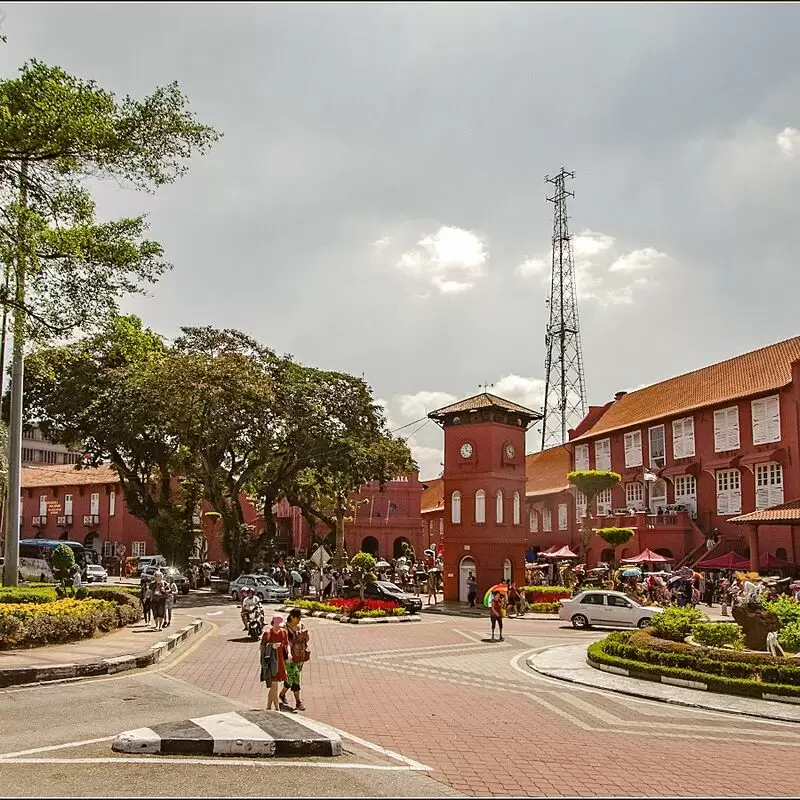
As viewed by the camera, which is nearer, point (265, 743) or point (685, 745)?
point (265, 743)

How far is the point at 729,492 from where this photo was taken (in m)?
42.0

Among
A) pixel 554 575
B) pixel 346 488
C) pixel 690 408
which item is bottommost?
pixel 554 575

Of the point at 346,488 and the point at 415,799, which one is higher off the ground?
the point at 346,488

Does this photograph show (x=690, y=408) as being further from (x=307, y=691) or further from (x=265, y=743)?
(x=265, y=743)

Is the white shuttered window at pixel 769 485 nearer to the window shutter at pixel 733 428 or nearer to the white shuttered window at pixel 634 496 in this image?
the window shutter at pixel 733 428

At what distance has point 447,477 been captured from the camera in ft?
131

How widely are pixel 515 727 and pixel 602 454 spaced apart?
44258mm

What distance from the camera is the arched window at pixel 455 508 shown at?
39.0 m

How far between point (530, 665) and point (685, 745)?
25.9ft

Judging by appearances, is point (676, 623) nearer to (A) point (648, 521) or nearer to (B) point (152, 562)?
(A) point (648, 521)

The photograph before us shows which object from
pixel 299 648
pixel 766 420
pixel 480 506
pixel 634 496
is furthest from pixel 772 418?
pixel 299 648

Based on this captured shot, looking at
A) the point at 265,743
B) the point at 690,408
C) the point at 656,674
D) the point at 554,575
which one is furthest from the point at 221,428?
the point at 265,743

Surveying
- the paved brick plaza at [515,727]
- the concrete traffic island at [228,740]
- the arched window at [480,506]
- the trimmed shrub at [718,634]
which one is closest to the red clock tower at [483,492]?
the arched window at [480,506]

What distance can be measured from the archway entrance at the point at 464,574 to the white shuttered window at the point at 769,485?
14350 mm
